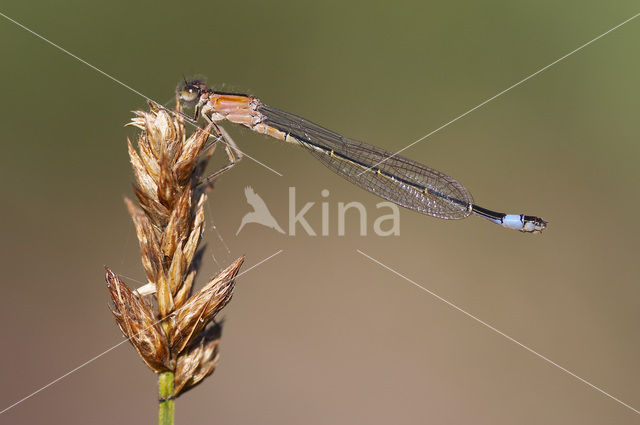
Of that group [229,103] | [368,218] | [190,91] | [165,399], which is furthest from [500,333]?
[165,399]

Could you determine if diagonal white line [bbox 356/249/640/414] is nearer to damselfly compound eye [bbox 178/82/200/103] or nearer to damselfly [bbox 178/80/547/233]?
damselfly [bbox 178/80/547/233]

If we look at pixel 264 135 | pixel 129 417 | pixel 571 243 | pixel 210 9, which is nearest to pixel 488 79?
pixel 571 243

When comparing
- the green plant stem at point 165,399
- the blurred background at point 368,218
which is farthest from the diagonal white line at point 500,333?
the green plant stem at point 165,399

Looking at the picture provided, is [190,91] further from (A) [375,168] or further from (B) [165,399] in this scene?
(B) [165,399]

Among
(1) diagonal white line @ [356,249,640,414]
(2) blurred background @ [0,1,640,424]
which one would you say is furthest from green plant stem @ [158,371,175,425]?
(1) diagonal white line @ [356,249,640,414]

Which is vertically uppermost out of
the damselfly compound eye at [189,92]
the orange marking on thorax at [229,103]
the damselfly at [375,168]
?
the damselfly at [375,168]

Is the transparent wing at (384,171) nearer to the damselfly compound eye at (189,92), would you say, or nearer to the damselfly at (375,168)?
the damselfly at (375,168)

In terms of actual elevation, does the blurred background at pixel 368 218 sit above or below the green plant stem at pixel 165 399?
above
